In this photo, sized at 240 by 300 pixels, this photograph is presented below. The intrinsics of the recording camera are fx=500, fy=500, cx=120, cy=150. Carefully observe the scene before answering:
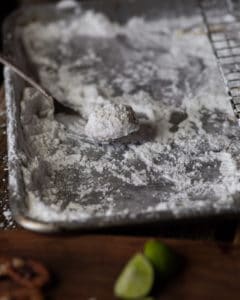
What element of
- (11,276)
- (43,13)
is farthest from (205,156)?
(43,13)

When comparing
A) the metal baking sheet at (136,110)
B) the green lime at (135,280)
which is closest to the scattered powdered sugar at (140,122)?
the metal baking sheet at (136,110)

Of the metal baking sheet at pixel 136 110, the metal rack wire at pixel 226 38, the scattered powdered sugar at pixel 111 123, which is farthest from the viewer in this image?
the metal rack wire at pixel 226 38

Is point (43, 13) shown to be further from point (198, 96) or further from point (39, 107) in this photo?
point (198, 96)

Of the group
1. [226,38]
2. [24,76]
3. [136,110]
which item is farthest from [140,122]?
[226,38]

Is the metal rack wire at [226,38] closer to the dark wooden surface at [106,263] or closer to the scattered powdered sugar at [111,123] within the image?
the scattered powdered sugar at [111,123]

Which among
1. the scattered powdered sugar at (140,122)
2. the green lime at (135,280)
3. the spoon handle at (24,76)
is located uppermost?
the spoon handle at (24,76)

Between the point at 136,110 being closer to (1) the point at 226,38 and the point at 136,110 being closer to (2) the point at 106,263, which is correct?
(1) the point at 226,38

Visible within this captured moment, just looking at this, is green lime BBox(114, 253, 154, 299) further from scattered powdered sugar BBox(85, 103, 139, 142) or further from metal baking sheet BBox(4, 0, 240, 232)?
scattered powdered sugar BBox(85, 103, 139, 142)

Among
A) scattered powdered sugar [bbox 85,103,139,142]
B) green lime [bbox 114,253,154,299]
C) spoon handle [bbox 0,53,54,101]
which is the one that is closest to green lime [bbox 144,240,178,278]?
green lime [bbox 114,253,154,299]
